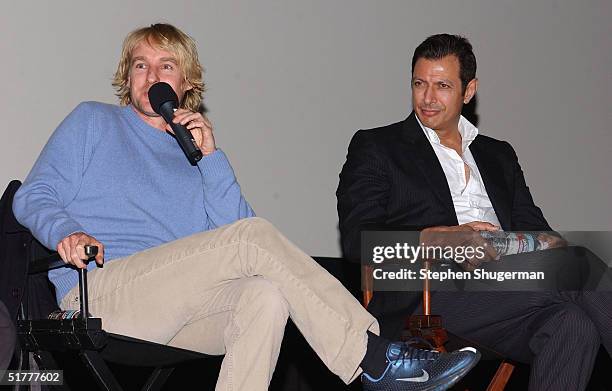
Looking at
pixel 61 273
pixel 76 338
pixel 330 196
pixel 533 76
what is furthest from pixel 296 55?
pixel 76 338

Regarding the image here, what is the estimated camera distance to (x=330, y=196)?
3.88m

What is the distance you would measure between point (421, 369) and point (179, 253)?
23.5 inches

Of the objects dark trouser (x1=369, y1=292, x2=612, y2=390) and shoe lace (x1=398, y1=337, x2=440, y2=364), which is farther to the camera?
dark trouser (x1=369, y1=292, x2=612, y2=390)

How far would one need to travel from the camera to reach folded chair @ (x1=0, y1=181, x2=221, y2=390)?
7.34 feet

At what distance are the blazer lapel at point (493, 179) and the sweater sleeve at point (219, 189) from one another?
3.02 ft

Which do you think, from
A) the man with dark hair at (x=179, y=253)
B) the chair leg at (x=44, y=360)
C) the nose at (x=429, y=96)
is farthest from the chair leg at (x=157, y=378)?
the nose at (x=429, y=96)

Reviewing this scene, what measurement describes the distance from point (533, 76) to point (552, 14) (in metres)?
0.30

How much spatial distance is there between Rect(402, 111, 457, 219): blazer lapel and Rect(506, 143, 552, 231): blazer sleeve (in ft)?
1.04

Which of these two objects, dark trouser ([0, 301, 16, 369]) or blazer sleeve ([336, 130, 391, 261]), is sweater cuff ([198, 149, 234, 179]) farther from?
dark trouser ([0, 301, 16, 369])

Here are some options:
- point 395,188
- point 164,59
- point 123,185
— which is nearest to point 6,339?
point 123,185

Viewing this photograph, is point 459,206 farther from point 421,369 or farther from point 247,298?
point 247,298

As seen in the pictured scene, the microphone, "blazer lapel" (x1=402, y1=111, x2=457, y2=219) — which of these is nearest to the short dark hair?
"blazer lapel" (x1=402, y1=111, x2=457, y2=219)

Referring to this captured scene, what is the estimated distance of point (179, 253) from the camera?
2.26 meters

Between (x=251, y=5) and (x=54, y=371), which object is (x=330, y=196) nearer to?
(x=251, y=5)
